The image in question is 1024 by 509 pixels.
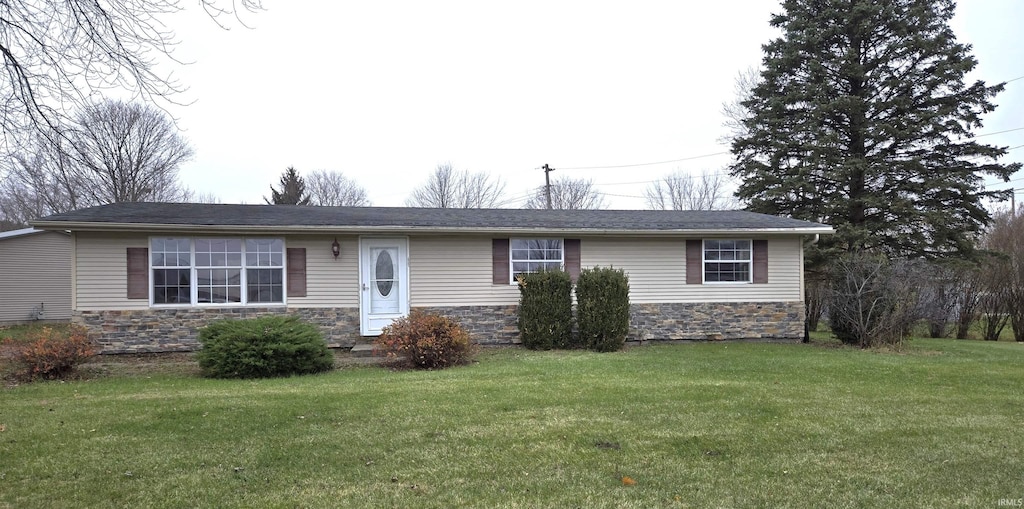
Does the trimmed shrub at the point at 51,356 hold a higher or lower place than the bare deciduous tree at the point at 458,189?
lower

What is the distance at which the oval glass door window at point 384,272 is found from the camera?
37.2 feet

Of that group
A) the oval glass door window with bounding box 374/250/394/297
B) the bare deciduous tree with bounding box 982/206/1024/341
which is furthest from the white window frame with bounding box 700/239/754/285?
the bare deciduous tree with bounding box 982/206/1024/341

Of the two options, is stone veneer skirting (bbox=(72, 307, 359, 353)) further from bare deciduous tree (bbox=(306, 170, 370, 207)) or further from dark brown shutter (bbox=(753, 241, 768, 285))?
bare deciduous tree (bbox=(306, 170, 370, 207))

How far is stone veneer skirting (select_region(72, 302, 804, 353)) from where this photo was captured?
10266 millimetres

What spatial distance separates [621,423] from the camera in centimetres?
512

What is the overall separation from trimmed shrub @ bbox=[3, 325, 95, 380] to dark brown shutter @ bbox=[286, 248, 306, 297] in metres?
3.36

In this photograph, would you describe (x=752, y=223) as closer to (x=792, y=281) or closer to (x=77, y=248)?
(x=792, y=281)

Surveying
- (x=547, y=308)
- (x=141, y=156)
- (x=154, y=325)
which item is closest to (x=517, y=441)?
(x=547, y=308)

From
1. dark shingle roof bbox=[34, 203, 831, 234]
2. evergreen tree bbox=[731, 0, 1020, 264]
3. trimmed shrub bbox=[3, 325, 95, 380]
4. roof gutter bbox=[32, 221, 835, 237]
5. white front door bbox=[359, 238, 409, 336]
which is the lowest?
trimmed shrub bbox=[3, 325, 95, 380]

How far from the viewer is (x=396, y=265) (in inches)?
450

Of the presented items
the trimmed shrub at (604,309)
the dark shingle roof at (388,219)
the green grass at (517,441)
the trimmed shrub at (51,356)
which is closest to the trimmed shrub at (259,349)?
the green grass at (517,441)

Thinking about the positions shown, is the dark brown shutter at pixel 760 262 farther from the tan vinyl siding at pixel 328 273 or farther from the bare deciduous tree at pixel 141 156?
the bare deciduous tree at pixel 141 156

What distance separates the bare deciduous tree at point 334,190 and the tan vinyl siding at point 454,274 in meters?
30.6

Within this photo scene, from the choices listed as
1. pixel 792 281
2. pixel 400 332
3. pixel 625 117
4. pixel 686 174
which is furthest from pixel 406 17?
pixel 686 174
